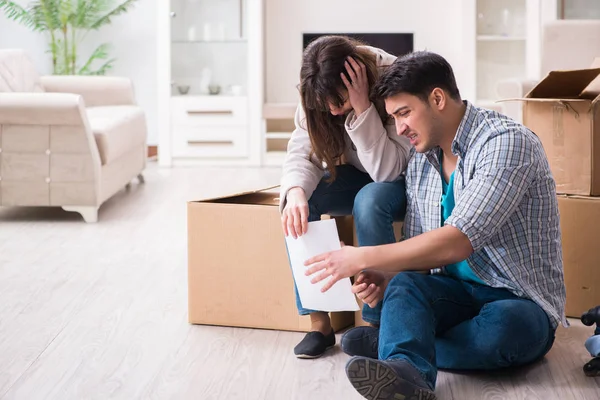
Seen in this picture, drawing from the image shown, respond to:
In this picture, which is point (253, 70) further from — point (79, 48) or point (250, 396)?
point (250, 396)

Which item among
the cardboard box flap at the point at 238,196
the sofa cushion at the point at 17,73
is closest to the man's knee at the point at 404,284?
the cardboard box flap at the point at 238,196

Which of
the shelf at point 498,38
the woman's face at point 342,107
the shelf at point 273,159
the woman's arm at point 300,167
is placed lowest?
the shelf at point 273,159

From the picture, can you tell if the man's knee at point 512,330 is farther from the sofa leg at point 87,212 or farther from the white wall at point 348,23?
the white wall at point 348,23

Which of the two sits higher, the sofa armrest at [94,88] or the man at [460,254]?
the sofa armrest at [94,88]

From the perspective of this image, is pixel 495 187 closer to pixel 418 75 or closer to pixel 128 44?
pixel 418 75

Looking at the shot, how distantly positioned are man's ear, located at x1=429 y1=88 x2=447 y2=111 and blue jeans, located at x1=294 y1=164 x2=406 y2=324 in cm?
30

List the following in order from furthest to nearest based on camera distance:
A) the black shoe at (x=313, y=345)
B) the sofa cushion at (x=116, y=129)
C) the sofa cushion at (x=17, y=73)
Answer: the sofa cushion at (x=17, y=73) < the sofa cushion at (x=116, y=129) < the black shoe at (x=313, y=345)

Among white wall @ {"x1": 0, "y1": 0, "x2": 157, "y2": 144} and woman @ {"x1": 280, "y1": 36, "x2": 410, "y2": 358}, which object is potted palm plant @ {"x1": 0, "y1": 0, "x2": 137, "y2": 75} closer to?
white wall @ {"x1": 0, "y1": 0, "x2": 157, "y2": 144}

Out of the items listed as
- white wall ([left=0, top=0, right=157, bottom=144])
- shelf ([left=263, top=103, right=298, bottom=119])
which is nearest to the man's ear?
shelf ([left=263, top=103, right=298, bottom=119])

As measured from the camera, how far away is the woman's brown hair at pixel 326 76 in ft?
6.39

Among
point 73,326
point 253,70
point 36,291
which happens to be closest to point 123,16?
point 253,70

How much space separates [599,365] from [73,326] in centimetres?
133

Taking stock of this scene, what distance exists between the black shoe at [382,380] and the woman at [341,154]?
44 cm

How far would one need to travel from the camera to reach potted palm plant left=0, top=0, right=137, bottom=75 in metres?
5.88
